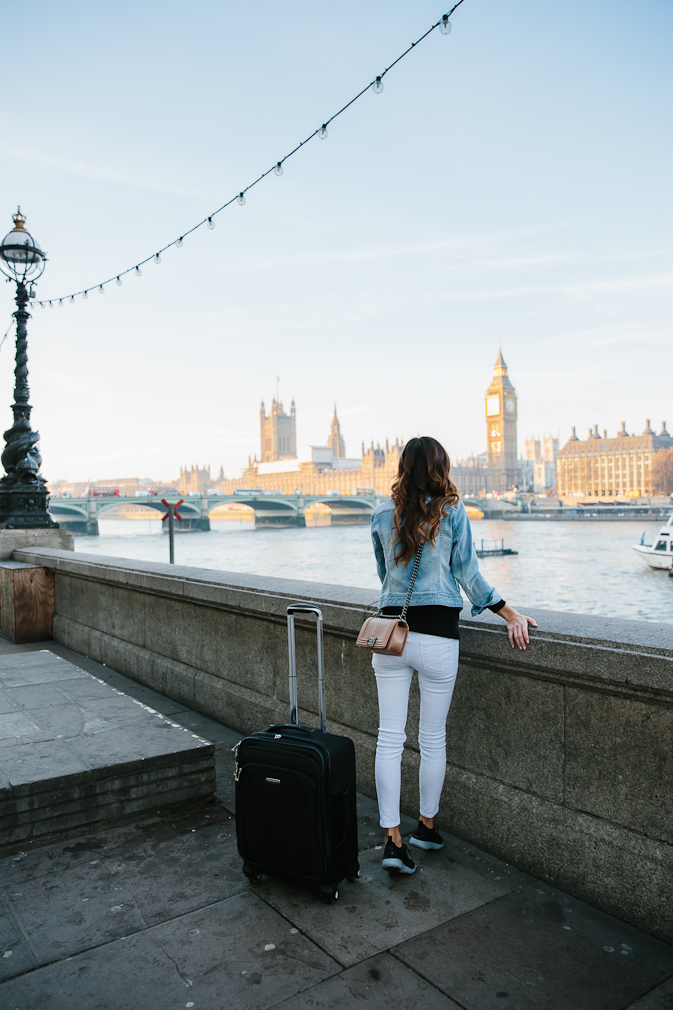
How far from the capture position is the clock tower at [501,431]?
14388 centimetres

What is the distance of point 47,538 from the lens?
823cm

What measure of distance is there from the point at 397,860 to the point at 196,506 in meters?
66.7

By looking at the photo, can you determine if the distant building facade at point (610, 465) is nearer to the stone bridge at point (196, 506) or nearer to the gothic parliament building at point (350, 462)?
the gothic parliament building at point (350, 462)

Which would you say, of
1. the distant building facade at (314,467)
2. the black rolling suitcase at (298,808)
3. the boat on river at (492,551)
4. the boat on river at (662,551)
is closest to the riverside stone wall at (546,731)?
the black rolling suitcase at (298,808)

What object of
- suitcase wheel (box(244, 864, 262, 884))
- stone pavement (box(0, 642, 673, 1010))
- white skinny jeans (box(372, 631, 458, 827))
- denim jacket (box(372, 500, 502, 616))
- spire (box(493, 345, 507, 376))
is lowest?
stone pavement (box(0, 642, 673, 1010))

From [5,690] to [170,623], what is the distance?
1093 millimetres

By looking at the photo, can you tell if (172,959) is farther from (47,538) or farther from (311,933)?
(47,538)

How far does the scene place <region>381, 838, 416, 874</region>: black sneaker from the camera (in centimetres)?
235

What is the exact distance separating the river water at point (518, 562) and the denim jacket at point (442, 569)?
1838 centimetres

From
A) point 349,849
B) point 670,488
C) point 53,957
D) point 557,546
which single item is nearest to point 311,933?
point 349,849

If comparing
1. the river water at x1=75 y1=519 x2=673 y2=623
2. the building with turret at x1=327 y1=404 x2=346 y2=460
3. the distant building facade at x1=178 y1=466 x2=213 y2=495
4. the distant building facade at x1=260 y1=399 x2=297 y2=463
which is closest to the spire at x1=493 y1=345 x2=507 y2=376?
the building with turret at x1=327 y1=404 x2=346 y2=460

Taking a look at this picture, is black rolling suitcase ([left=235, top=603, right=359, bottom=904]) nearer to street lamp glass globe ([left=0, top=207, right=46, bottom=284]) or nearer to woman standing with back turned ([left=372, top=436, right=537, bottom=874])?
woman standing with back turned ([left=372, top=436, right=537, bottom=874])

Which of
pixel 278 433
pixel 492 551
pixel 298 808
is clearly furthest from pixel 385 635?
pixel 278 433

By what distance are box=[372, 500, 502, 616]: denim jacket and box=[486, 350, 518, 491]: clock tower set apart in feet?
473
